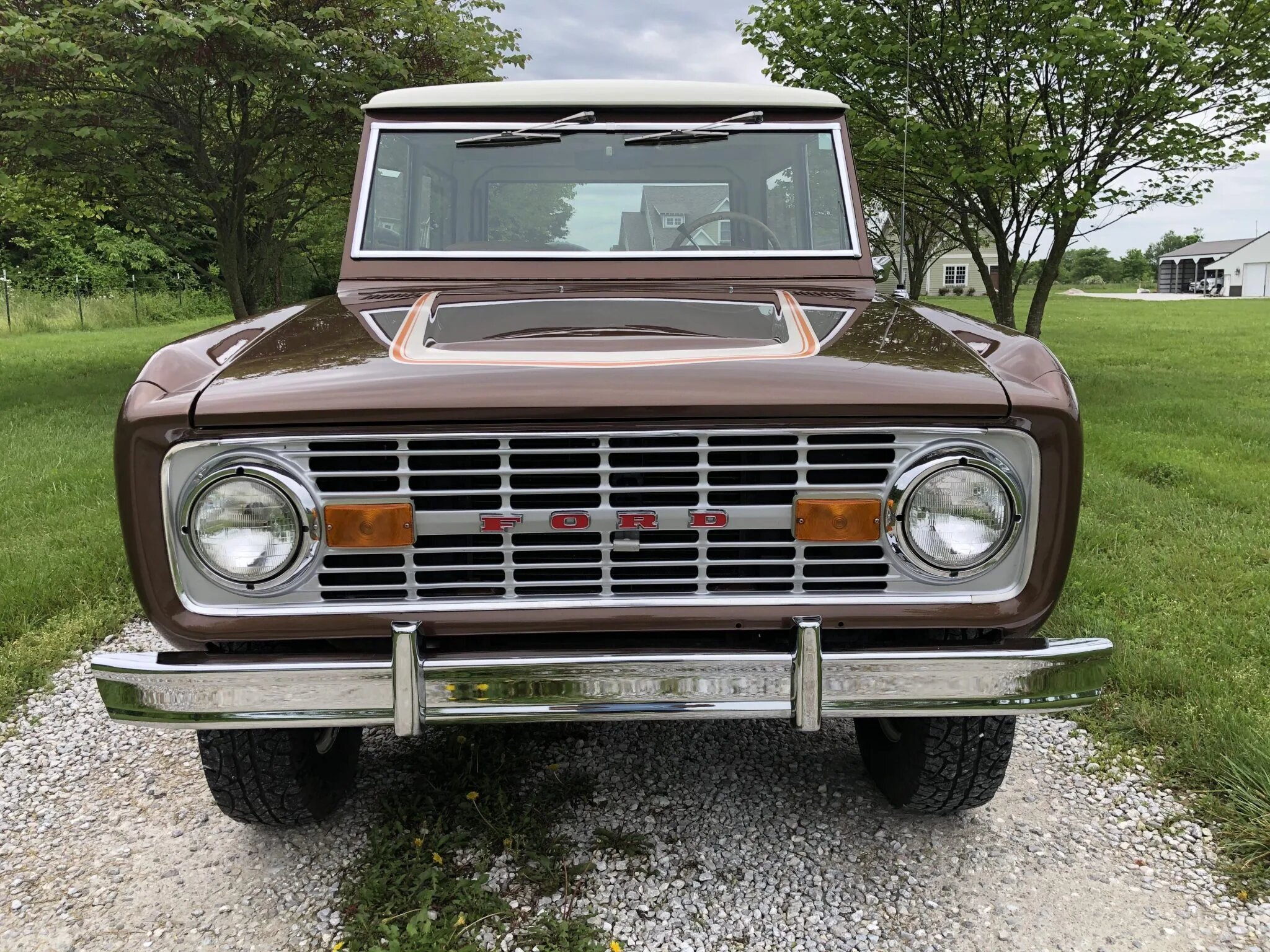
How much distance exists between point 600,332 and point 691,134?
1231mm

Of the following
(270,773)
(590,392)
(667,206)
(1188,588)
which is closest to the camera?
(590,392)

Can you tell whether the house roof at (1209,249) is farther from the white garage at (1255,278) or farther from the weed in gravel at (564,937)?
the weed in gravel at (564,937)

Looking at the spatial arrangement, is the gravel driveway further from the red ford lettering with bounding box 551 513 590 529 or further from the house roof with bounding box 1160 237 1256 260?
the house roof with bounding box 1160 237 1256 260

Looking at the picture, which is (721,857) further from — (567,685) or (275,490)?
(275,490)

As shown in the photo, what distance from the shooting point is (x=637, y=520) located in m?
1.75

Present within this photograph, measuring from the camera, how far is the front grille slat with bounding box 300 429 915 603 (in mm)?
1713

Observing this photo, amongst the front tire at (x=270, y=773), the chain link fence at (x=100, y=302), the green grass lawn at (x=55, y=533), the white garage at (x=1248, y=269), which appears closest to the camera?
the front tire at (x=270, y=773)

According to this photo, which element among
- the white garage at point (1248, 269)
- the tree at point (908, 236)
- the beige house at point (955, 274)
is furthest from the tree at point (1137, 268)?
the tree at point (908, 236)

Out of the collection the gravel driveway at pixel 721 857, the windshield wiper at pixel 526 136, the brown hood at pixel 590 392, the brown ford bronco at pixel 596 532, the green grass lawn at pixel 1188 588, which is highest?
the windshield wiper at pixel 526 136

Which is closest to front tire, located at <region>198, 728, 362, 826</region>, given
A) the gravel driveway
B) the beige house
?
the gravel driveway

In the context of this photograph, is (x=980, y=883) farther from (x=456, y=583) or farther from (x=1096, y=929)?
(x=456, y=583)

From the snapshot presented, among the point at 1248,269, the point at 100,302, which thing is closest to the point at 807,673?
the point at 100,302

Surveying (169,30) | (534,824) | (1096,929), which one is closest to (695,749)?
(534,824)

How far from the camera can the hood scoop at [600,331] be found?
181 cm
